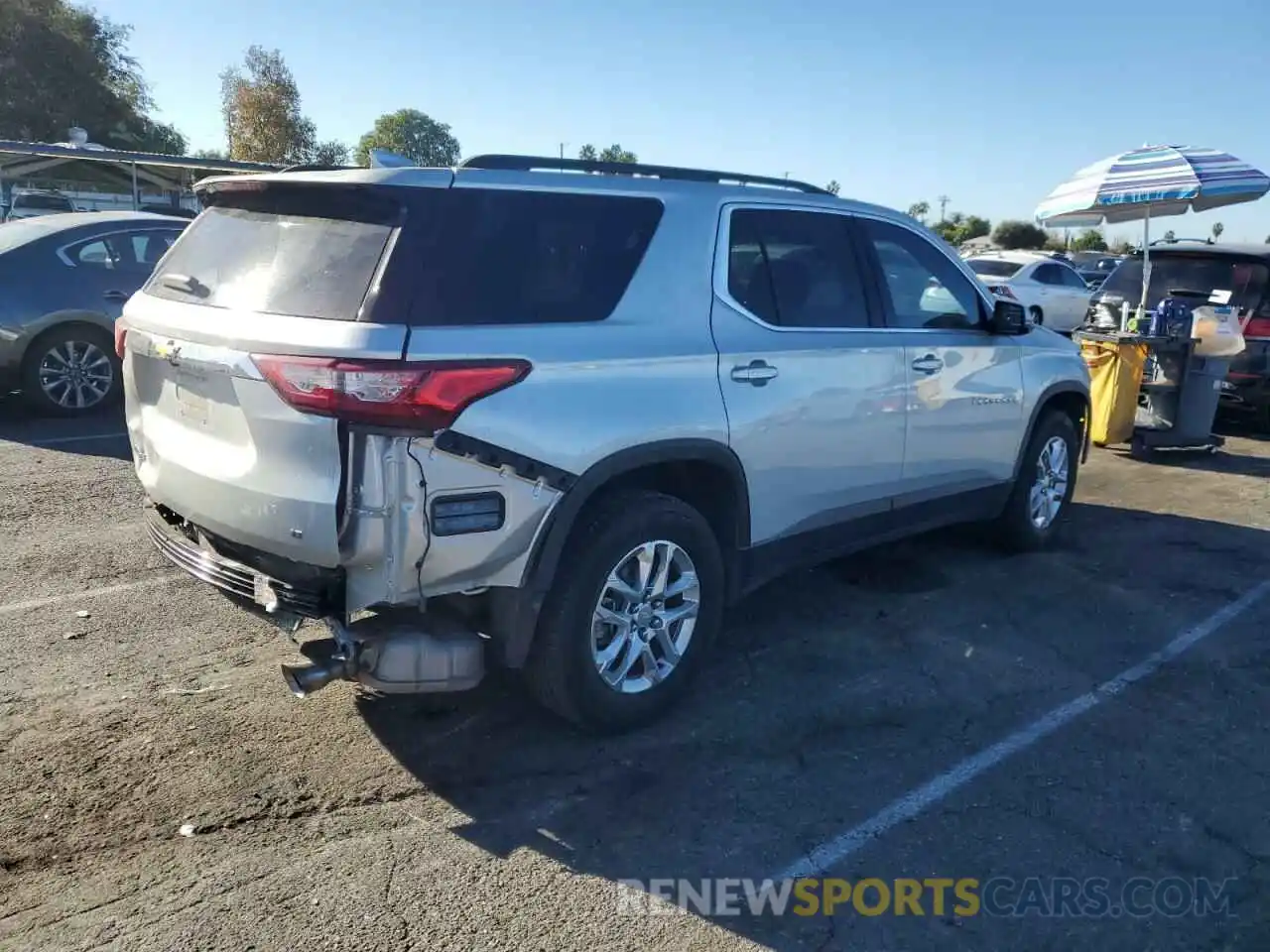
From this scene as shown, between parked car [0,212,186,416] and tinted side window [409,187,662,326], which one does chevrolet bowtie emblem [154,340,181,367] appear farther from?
parked car [0,212,186,416]

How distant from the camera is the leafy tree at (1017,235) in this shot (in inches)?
1972

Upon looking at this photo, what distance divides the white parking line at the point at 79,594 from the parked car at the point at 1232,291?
8.78 metres

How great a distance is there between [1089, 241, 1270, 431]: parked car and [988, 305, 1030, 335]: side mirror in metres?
5.20

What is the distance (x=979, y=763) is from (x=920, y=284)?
244 cm

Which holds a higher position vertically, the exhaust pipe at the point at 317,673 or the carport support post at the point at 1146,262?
the carport support post at the point at 1146,262

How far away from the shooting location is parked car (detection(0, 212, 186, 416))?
8312 mm

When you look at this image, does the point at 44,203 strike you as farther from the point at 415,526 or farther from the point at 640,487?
the point at 415,526

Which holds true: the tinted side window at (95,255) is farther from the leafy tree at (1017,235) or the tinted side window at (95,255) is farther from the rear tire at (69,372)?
the leafy tree at (1017,235)

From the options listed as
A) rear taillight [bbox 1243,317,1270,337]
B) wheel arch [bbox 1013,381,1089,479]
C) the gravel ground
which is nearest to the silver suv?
the gravel ground

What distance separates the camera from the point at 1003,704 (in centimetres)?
429

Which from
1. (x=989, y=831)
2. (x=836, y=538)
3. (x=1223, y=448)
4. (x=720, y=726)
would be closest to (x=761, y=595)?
(x=836, y=538)

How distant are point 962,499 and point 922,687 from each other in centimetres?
149

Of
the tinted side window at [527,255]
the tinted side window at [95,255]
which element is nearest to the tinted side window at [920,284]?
the tinted side window at [527,255]

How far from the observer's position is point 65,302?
8.43m
